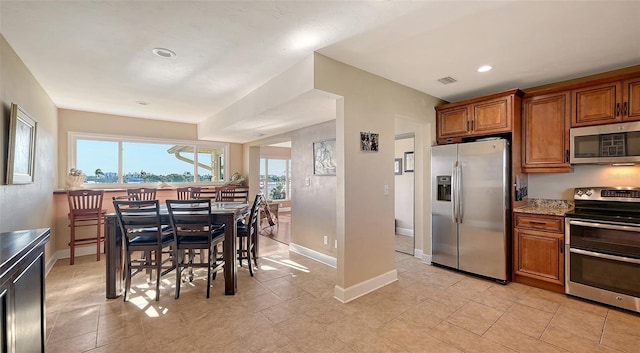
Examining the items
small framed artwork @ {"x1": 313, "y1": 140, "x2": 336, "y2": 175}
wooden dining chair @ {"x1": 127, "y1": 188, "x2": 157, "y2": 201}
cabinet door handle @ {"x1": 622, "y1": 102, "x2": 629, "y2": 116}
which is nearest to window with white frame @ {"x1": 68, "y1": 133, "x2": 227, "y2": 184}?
wooden dining chair @ {"x1": 127, "y1": 188, "x2": 157, "y2": 201}

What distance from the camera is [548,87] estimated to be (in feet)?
11.3

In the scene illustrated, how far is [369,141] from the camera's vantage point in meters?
2.97

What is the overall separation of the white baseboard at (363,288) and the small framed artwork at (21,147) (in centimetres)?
309

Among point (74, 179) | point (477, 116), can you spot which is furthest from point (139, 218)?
point (477, 116)

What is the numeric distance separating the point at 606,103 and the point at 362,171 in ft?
8.66

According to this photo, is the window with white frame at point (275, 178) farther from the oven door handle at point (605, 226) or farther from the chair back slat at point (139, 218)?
the oven door handle at point (605, 226)

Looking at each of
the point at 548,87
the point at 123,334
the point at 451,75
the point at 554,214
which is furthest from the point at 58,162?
the point at 548,87

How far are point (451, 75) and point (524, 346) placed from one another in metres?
2.67

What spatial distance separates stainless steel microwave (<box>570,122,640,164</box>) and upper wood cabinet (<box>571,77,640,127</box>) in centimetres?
8

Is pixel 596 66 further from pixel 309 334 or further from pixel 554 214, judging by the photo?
pixel 309 334

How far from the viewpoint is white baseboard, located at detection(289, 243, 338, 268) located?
3.85 metres

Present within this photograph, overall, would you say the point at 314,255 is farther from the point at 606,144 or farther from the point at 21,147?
the point at 606,144

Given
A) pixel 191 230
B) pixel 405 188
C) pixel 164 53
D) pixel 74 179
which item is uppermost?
pixel 164 53

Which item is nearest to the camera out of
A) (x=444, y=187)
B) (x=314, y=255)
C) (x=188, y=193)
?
(x=444, y=187)
